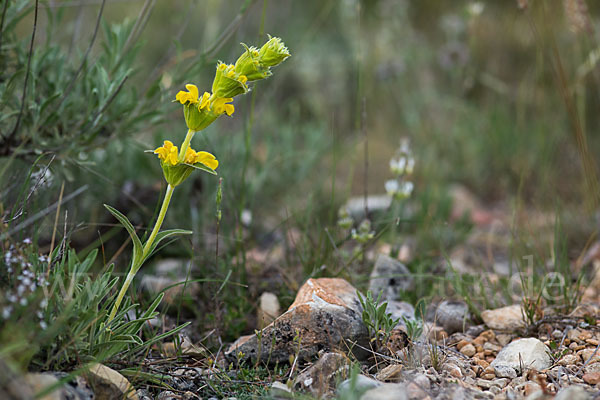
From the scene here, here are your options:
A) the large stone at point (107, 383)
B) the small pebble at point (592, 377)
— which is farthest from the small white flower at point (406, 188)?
the large stone at point (107, 383)

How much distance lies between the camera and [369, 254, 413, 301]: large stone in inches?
76.3

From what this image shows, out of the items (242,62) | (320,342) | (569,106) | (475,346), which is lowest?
(475,346)

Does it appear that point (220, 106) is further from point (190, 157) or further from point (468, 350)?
point (468, 350)

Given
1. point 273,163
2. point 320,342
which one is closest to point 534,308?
point 320,342

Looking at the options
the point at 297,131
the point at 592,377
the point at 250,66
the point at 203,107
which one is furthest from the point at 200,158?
the point at 297,131

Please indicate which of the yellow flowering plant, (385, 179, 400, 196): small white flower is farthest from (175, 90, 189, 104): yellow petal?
(385, 179, 400, 196): small white flower

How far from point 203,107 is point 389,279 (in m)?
1.01

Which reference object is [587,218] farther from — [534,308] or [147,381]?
[147,381]

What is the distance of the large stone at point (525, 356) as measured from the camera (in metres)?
1.45

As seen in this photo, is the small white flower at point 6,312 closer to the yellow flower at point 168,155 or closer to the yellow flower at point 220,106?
the yellow flower at point 168,155

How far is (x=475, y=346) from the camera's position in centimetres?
165

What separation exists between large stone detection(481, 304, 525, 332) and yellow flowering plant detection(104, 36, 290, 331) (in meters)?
1.05

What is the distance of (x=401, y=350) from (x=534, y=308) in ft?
1.60

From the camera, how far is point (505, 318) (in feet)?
5.67
